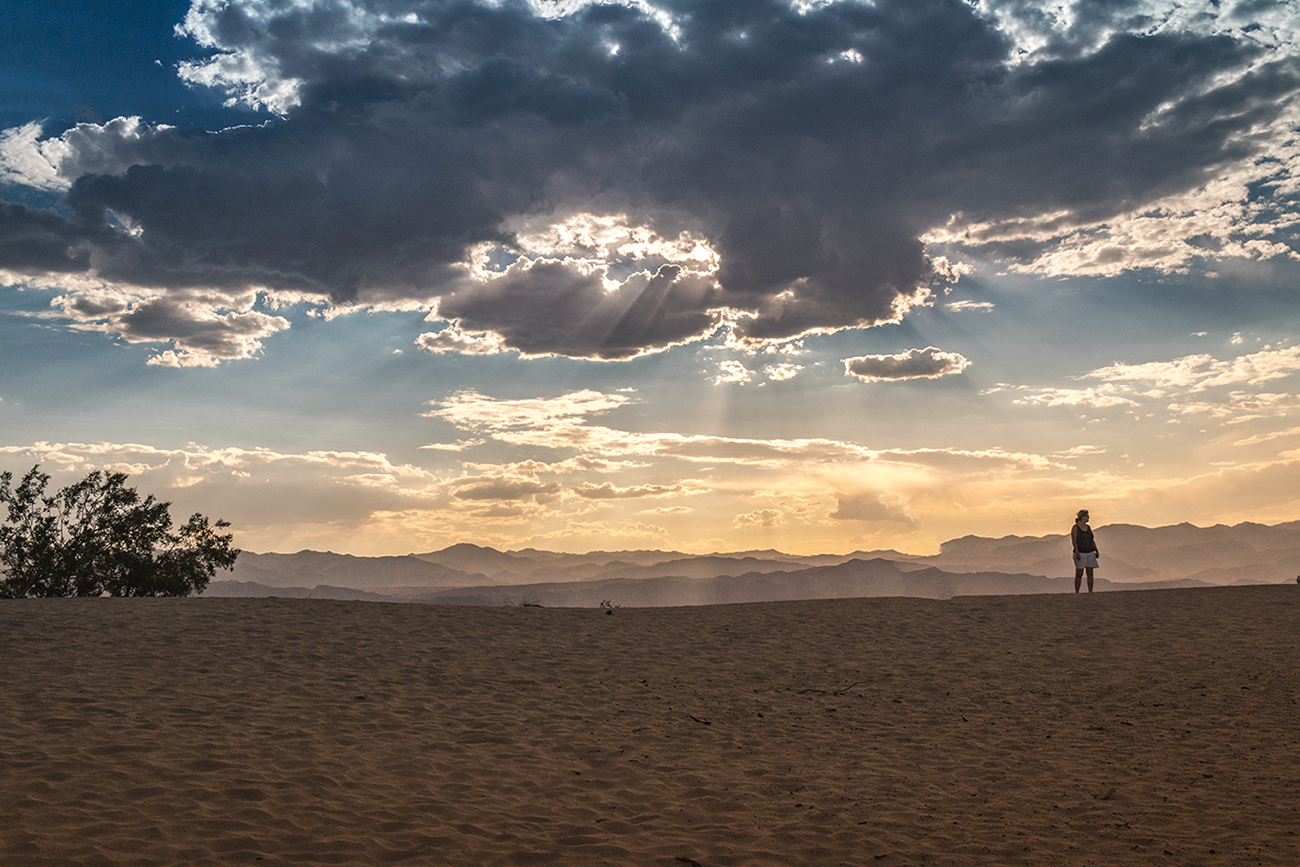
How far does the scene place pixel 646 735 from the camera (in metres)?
12.3

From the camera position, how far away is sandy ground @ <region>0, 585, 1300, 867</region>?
26.3 feet

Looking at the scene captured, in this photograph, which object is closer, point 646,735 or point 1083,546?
point 646,735

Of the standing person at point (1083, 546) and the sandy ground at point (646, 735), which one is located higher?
the standing person at point (1083, 546)

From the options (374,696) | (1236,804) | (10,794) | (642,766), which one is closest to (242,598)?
(374,696)

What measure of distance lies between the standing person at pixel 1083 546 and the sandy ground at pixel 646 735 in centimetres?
232

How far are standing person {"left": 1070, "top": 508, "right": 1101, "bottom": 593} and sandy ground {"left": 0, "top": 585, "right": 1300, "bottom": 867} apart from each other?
7.60ft

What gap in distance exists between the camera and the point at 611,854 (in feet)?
25.2

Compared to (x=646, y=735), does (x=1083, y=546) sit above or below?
above

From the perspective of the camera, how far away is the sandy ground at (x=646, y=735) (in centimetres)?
802

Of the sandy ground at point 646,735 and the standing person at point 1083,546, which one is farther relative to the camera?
the standing person at point 1083,546

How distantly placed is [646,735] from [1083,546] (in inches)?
655

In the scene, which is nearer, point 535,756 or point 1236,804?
point 1236,804

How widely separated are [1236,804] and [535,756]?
8078 millimetres

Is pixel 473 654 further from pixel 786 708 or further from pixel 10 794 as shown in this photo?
pixel 10 794
